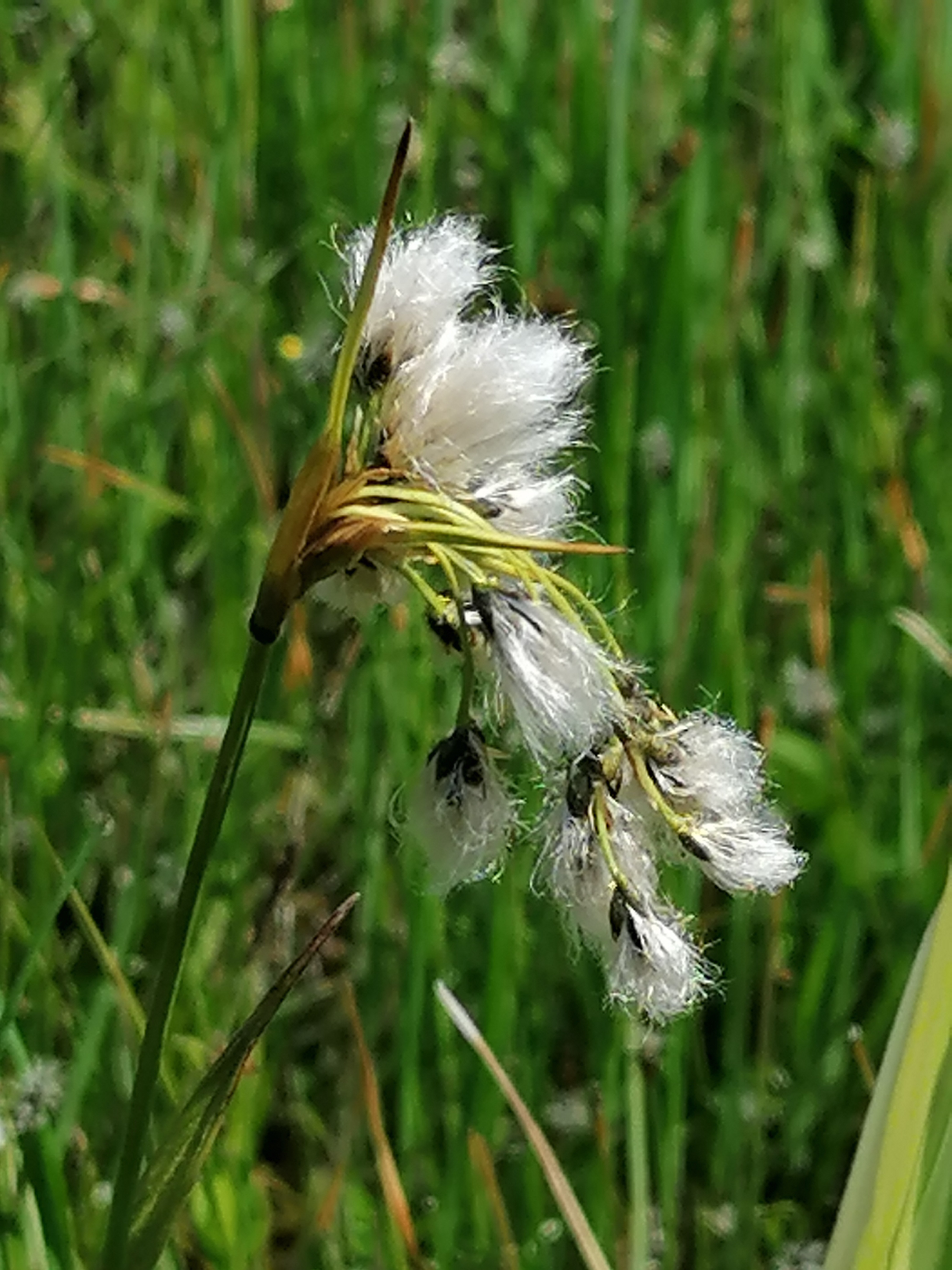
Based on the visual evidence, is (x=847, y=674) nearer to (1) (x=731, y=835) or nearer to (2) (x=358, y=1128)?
(2) (x=358, y=1128)

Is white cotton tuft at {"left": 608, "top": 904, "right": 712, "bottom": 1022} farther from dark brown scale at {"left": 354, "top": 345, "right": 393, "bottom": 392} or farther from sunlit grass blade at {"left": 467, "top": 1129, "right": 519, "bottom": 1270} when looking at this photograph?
sunlit grass blade at {"left": 467, "top": 1129, "right": 519, "bottom": 1270}

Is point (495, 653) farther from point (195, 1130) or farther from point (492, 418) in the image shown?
point (195, 1130)

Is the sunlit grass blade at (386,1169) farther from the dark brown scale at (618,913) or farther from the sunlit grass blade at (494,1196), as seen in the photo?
the dark brown scale at (618,913)

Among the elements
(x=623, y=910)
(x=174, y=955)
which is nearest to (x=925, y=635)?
(x=623, y=910)

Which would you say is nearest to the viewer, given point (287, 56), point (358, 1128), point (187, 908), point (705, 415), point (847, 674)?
point (187, 908)

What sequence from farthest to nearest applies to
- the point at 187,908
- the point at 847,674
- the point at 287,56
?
the point at 287,56 → the point at 847,674 → the point at 187,908

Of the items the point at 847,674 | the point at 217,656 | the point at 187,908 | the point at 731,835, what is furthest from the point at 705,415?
the point at 187,908

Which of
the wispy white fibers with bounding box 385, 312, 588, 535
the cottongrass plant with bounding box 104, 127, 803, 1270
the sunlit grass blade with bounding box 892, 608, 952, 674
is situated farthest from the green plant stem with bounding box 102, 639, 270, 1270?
the sunlit grass blade with bounding box 892, 608, 952, 674
